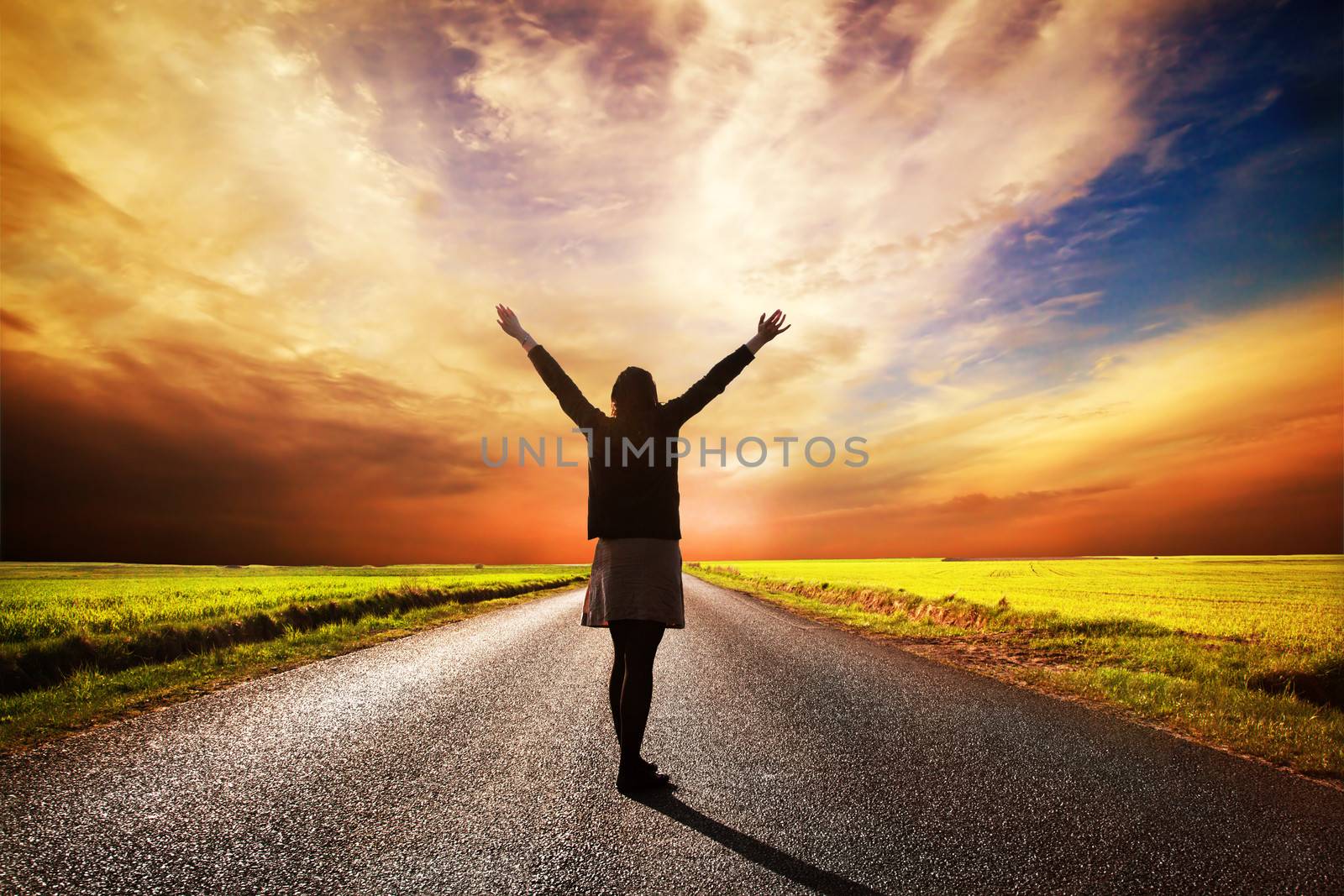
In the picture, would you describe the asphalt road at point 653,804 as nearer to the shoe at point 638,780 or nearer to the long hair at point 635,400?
the shoe at point 638,780

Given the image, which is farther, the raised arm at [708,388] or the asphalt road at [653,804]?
the raised arm at [708,388]

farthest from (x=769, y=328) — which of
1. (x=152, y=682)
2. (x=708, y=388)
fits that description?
(x=152, y=682)

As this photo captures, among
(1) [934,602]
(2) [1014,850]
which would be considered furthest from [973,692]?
(1) [934,602]

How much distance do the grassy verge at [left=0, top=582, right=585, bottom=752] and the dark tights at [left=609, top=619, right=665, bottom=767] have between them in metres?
4.51

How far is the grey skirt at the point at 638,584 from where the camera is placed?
3.82 metres

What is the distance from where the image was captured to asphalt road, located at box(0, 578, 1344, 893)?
2.71 metres

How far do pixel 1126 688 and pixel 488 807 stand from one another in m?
7.34

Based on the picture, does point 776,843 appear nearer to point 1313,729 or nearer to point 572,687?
point 572,687

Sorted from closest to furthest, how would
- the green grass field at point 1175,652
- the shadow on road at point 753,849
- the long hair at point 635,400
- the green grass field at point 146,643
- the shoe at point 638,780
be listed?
the shadow on road at point 753,849 → the shoe at point 638,780 → the long hair at point 635,400 → the green grass field at point 1175,652 → the green grass field at point 146,643

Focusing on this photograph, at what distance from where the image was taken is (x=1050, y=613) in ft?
45.1

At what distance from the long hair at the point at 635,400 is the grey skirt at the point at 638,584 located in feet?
2.35

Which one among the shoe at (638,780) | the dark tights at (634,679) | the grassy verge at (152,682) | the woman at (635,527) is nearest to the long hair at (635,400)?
the woman at (635,527)

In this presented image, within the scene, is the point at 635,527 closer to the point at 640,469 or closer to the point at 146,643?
the point at 640,469

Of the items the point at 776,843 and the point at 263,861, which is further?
the point at 776,843
